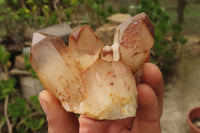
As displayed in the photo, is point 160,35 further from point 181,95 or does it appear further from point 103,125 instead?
point 103,125

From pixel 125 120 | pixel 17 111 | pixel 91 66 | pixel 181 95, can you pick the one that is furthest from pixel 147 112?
pixel 181 95

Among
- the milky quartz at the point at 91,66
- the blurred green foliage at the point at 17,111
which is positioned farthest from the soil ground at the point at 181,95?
the milky quartz at the point at 91,66

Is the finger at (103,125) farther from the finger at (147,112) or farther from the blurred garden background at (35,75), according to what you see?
the blurred garden background at (35,75)

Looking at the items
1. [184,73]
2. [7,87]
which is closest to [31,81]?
[7,87]

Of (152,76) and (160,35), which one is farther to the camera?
(160,35)

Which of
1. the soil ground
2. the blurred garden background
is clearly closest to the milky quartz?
the blurred garden background
